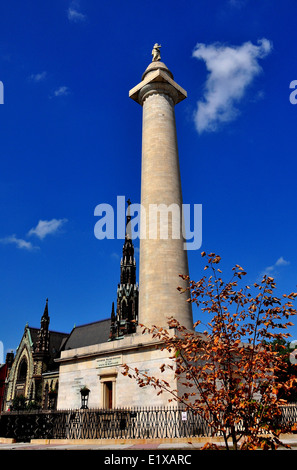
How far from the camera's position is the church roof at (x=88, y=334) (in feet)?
212

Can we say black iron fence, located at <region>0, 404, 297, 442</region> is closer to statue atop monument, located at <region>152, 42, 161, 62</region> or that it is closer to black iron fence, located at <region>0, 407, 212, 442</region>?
black iron fence, located at <region>0, 407, 212, 442</region>

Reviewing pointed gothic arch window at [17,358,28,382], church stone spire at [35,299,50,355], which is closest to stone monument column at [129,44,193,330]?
church stone spire at [35,299,50,355]

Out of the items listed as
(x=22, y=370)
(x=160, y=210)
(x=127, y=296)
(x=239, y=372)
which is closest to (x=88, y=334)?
(x=22, y=370)

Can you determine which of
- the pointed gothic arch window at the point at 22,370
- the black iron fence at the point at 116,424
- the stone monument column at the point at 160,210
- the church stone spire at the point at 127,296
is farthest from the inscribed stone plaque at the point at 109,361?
the pointed gothic arch window at the point at 22,370

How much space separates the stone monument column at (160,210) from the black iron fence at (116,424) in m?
5.41

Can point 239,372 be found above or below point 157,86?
below

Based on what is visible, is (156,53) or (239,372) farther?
(156,53)

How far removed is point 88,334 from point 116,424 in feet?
173

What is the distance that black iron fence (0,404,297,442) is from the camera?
16.6 meters

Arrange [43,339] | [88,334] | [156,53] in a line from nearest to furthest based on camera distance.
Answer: [156,53]
[43,339]
[88,334]

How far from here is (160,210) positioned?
2412 cm

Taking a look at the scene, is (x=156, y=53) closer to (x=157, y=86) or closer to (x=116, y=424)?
(x=157, y=86)

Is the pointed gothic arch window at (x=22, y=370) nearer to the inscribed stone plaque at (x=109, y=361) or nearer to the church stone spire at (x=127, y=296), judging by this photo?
the church stone spire at (x=127, y=296)
